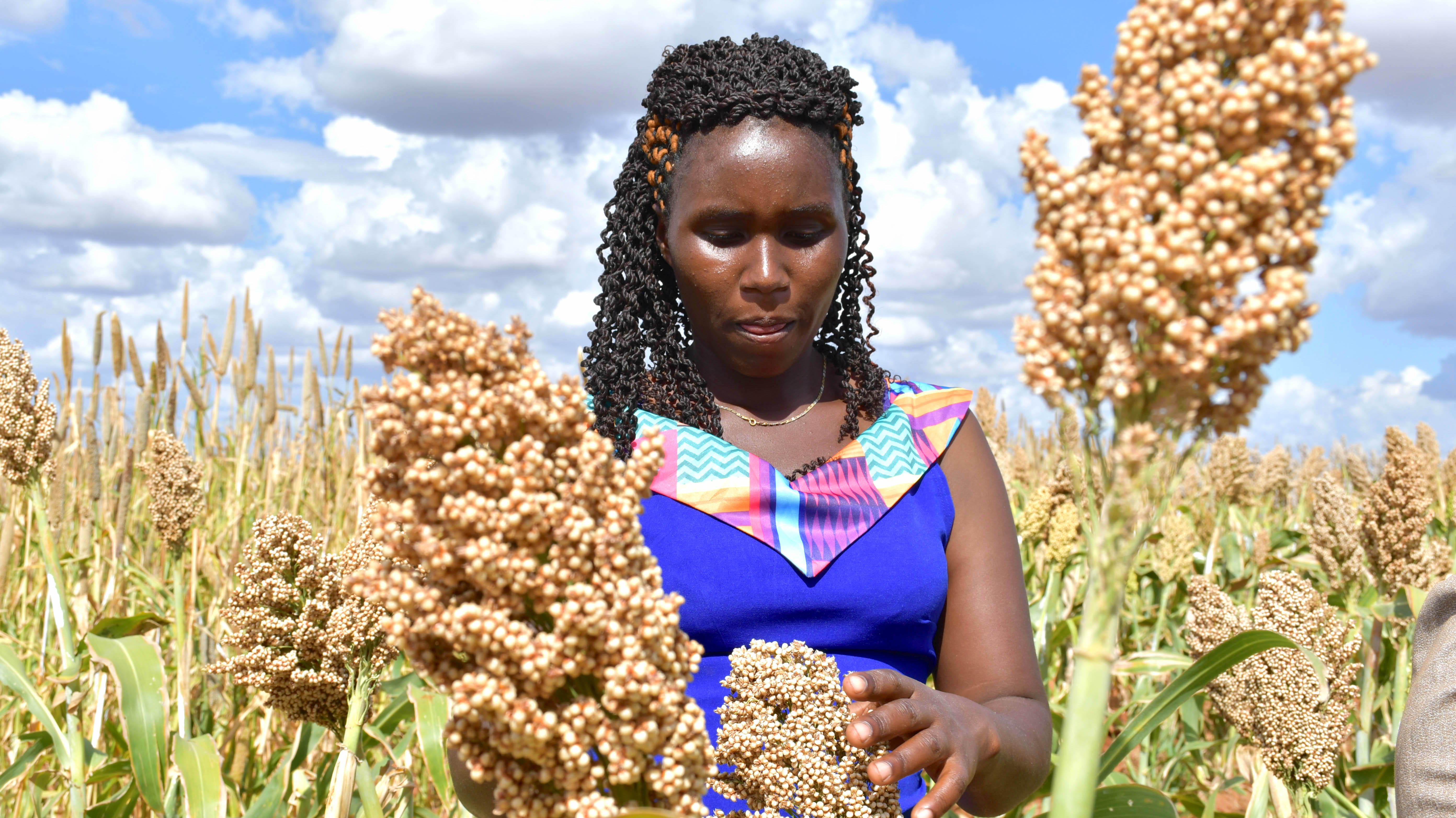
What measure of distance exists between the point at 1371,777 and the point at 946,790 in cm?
319

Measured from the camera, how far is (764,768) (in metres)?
1.35

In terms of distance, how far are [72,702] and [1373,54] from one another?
3685 mm

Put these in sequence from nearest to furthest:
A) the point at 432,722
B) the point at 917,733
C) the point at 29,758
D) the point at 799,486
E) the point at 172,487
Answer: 1. the point at 917,733
2. the point at 799,486
3. the point at 432,722
4. the point at 29,758
5. the point at 172,487

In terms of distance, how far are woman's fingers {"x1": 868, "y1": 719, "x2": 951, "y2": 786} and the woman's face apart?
4.02 ft

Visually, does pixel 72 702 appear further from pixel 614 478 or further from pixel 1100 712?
pixel 1100 712

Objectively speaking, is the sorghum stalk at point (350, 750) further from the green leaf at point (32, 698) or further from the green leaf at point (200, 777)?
the green leaf at point (32, 698)

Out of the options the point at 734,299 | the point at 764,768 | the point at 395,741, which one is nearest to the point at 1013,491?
the point at 395,741

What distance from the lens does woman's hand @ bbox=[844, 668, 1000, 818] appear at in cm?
137

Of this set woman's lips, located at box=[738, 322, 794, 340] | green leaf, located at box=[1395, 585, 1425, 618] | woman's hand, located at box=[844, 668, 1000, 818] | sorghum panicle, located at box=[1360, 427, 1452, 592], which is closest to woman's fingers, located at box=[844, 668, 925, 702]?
woman's hand, located at box=[844, 668, 1000, 818]

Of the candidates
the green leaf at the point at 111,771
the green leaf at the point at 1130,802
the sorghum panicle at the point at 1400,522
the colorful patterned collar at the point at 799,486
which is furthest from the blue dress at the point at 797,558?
the sorghum panicle at the point at 1400,522

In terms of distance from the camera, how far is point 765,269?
2.47 m

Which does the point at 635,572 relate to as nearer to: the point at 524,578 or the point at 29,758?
the point at 524,578

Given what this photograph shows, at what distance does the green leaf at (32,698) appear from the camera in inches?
122

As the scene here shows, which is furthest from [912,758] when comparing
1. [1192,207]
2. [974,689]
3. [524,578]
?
[974,689]
